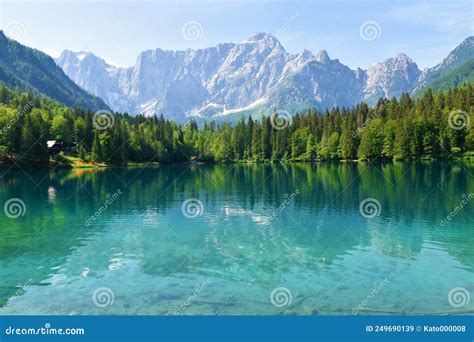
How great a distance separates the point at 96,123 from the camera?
174 metres

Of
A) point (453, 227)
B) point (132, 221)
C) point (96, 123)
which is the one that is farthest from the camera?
point (96, 123)

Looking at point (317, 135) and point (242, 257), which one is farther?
point (317, 135)

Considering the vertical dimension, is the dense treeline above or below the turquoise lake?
above

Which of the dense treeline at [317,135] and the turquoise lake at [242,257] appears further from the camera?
the dense treeline at [317,135]

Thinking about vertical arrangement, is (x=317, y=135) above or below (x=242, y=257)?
above

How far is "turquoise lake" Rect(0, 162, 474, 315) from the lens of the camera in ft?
68.6

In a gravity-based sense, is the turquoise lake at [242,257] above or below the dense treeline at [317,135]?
below

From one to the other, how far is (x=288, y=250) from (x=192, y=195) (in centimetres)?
3792

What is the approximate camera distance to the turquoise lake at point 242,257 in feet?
68.6

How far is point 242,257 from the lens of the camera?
2908cm

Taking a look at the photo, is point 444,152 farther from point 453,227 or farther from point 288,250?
point 288,250

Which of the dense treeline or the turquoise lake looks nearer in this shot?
the turquoise lake
